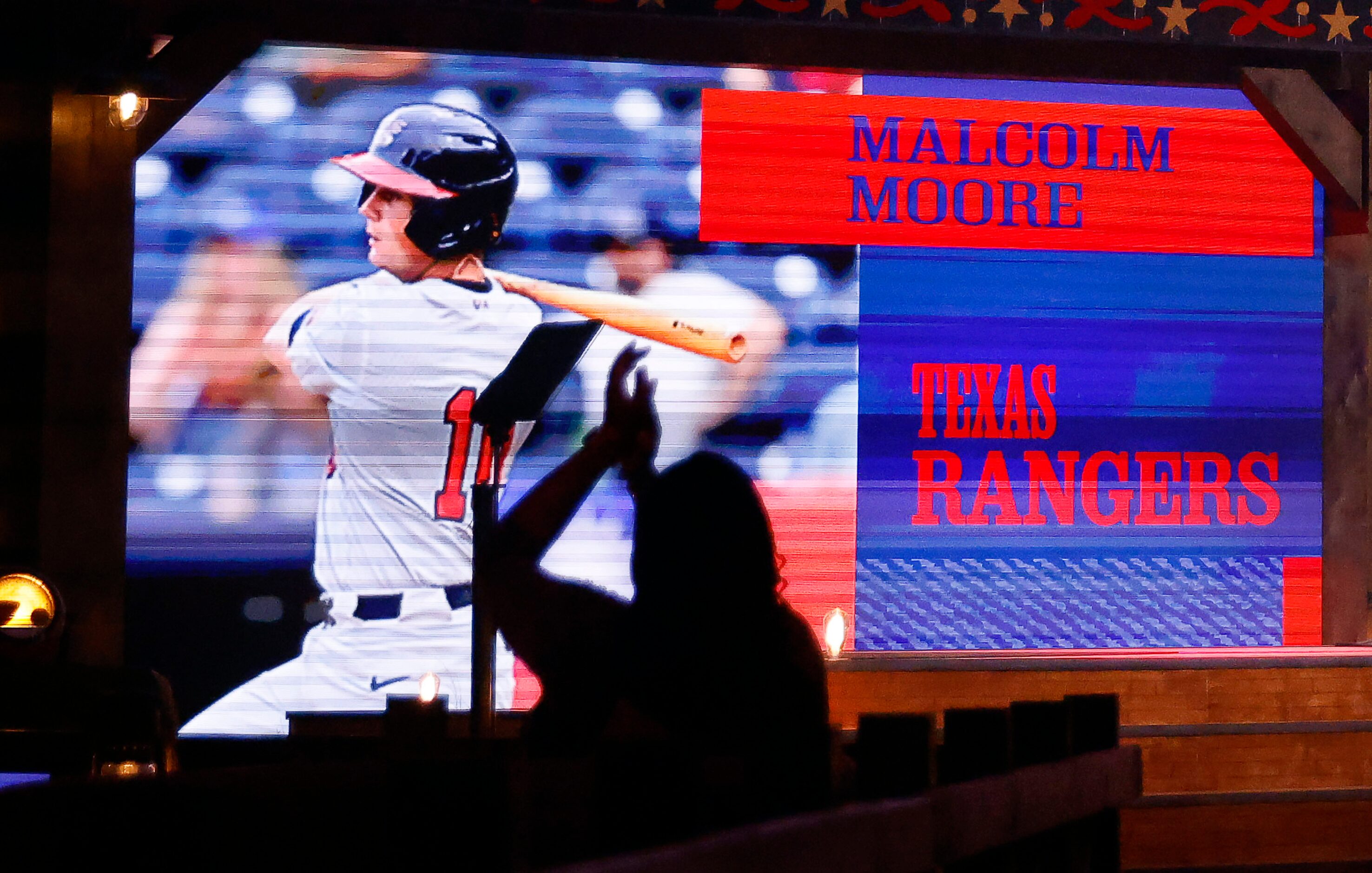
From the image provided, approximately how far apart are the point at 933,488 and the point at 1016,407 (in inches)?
22.6

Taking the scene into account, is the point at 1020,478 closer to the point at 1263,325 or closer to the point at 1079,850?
the point at 1263,325

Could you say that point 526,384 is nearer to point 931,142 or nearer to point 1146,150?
point 931,142

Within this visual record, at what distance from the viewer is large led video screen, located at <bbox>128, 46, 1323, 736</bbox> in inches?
265

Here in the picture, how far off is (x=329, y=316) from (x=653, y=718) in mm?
4295

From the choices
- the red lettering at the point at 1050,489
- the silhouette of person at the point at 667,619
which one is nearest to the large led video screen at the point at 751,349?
the red lettering at the point at 1050,489

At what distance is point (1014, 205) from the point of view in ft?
23.7

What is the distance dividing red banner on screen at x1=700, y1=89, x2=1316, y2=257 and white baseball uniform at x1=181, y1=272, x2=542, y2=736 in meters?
1.28

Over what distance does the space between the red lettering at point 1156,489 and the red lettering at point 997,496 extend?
0.62 meters

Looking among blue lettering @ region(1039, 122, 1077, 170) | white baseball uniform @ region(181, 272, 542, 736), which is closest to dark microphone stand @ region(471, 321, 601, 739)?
white baseball uniform @ region(181, 272, 542, 736)

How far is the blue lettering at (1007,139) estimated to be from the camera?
23.8 feet

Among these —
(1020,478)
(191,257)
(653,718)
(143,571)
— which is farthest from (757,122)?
(653,718)

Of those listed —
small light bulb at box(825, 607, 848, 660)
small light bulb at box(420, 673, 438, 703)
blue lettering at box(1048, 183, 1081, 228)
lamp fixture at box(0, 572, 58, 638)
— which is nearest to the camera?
small light bulb at box(420, 673, 438, 703)

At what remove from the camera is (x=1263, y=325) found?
736 centimetres

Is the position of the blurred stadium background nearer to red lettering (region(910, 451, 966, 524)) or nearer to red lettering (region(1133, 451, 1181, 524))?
red lettering (region(910, 451, 966, 524))
